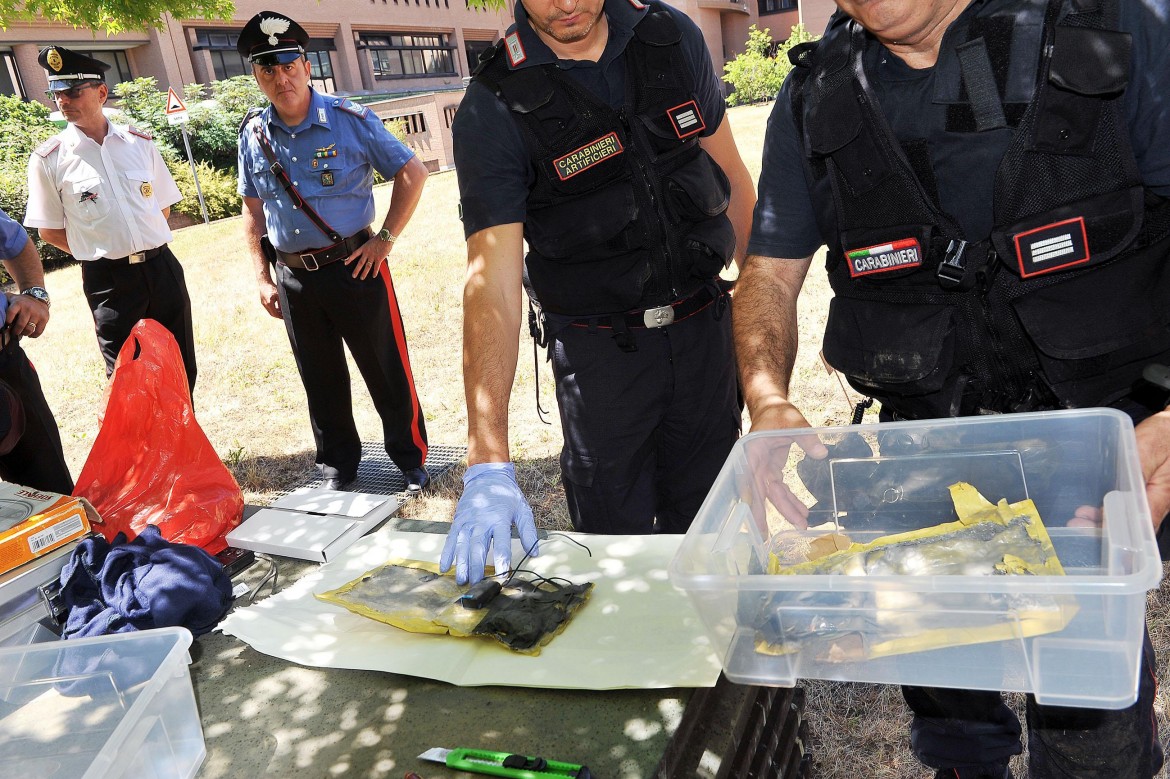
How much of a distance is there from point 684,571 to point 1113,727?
0.99 m

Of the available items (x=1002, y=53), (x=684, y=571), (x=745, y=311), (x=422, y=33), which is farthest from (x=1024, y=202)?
(x=422, y=33)

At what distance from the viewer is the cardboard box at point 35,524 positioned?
182 cm

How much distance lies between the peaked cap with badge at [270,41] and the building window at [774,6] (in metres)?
36.7

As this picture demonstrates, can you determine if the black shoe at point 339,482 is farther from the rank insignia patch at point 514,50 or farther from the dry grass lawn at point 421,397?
the rank insignia patch at point 514,50

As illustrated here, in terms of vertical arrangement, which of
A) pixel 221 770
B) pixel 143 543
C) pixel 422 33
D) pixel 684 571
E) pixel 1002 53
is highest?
pixel 422 33

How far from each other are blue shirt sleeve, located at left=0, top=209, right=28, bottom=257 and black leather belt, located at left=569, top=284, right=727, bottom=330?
10.2 ft

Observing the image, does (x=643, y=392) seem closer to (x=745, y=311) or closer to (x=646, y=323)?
(x=646, y=323)

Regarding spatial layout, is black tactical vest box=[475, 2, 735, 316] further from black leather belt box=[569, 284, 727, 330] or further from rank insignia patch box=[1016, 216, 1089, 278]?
rank insignia patch box=[1016, 216, 1089, 278]

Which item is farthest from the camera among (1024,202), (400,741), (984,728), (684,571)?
(984,728)

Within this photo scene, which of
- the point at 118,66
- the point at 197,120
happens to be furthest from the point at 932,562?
the point at 118,66

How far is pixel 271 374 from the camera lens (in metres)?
7.00

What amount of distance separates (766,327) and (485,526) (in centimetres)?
71

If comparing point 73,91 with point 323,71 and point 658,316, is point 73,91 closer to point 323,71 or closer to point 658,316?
point 658,316

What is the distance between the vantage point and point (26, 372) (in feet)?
12.6
